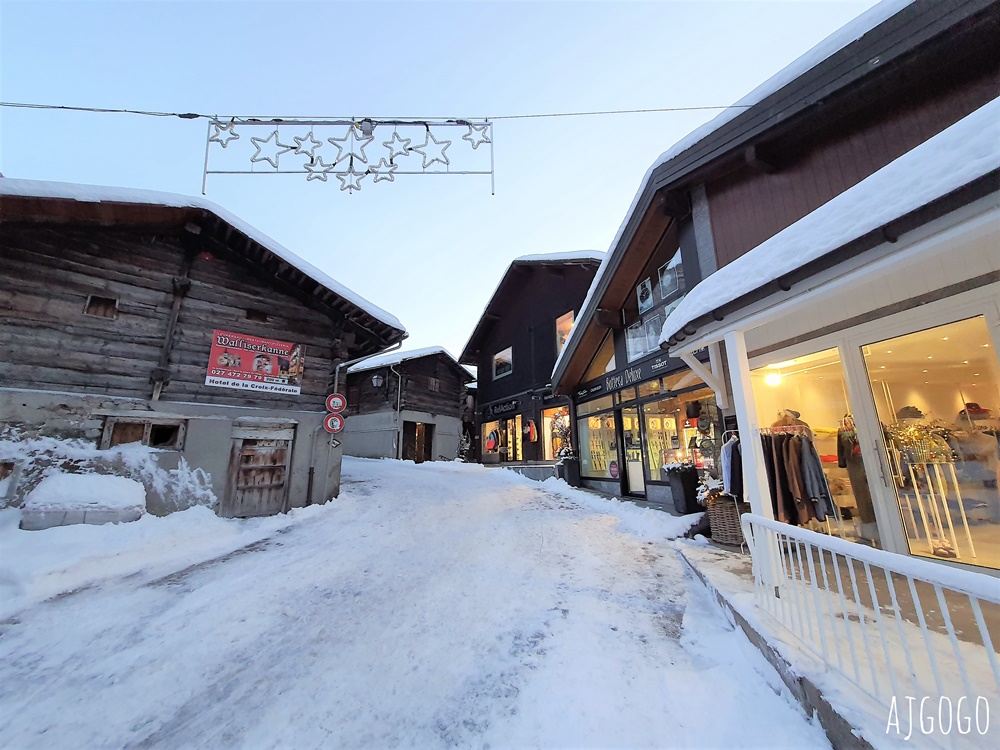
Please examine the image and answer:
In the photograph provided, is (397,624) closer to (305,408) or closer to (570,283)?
(305,408)

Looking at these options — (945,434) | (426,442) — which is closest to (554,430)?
(426,442)

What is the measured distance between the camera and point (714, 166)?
22.9ft

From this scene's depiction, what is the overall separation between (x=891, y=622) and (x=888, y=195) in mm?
3216

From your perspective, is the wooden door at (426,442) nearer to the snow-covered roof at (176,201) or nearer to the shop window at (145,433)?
the snow-covered roof at (176,201)

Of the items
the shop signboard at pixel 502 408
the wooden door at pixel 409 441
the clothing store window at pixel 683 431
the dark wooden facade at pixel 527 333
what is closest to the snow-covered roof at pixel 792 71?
the clothing store window at pixel 683 431

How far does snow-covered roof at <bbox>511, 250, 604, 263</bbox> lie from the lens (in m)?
15.8

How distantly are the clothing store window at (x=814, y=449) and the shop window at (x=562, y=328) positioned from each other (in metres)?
11.4

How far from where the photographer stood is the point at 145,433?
7238mm

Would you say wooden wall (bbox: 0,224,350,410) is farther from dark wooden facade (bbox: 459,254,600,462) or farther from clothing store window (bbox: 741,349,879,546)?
dark wooden facade (bbox: 459,254,600,462)

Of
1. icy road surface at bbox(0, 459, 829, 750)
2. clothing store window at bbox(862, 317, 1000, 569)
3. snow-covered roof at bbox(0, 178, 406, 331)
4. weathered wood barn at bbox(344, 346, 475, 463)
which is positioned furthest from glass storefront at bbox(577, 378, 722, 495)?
weathered wood barn at bbox(344, 346, 475, 463)

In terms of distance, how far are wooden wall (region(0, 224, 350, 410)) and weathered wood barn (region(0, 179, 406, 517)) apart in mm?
21

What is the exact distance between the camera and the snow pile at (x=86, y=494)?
5.58 meters

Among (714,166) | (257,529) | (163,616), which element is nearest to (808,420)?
(714,166)

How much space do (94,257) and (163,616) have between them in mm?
7187
